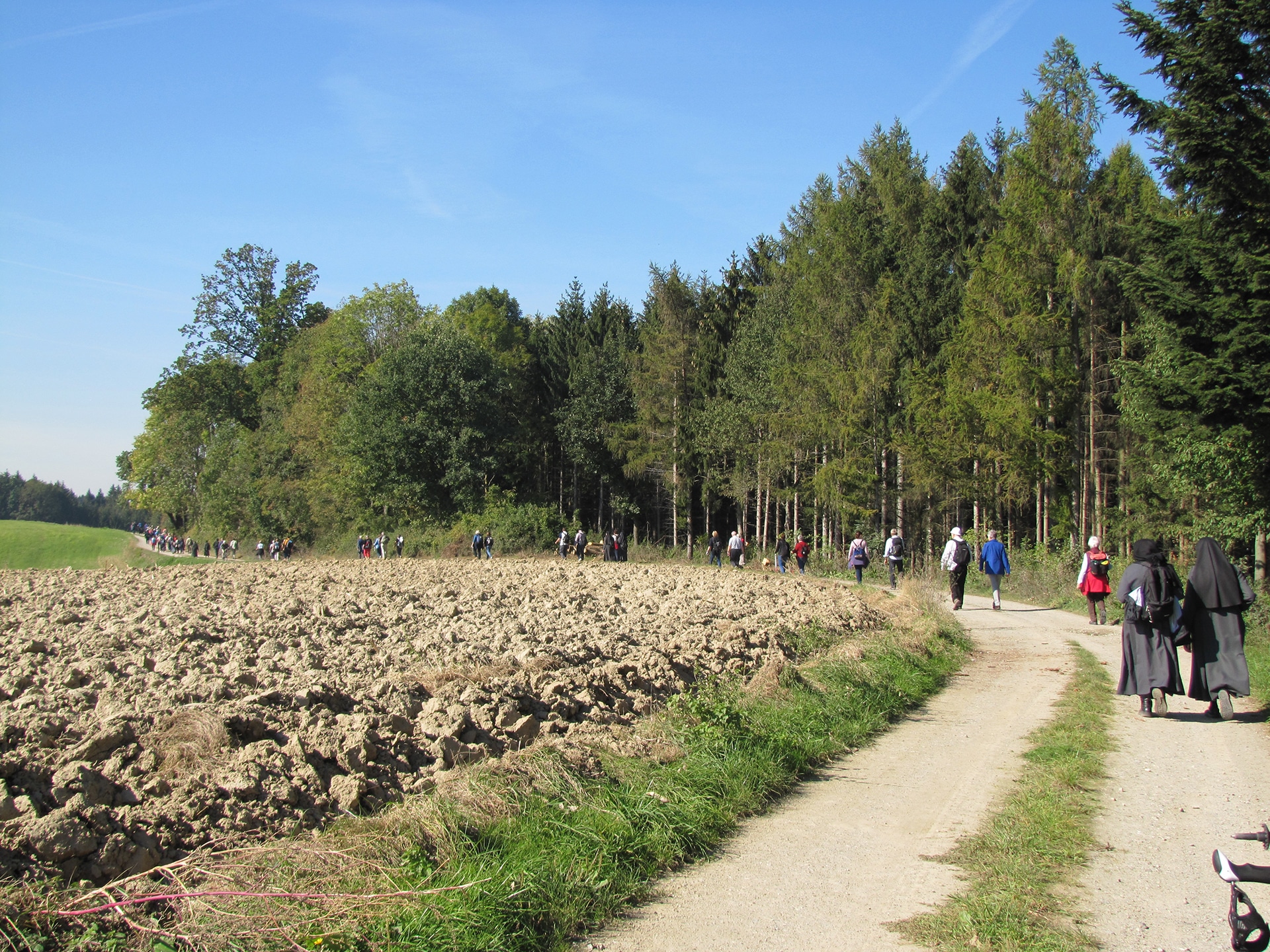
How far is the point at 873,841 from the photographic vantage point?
234 inches

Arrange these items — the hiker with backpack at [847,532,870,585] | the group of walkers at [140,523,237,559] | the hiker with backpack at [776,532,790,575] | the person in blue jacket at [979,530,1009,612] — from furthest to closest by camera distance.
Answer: the group of walkers at [140,523,237,559]
the hiker with backpack at [776,532,790,575]
the hiker with backpack at [847,532,870,585]
the person in blue jacket at [979,530,1009,612]

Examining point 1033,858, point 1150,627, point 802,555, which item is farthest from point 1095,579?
point 802,555

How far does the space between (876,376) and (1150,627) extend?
27388mm

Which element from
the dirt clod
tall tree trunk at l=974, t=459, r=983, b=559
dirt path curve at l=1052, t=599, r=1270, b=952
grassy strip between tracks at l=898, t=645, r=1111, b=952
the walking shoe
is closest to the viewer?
grassy strip between tracks at l=898, t=645, r=1111, b=952

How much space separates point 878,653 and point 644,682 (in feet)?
13.1

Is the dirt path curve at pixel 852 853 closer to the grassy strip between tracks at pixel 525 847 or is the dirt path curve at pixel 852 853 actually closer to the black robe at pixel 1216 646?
the grassy strip between tracks at pixel 525 847

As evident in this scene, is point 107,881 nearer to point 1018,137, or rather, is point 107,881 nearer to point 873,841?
point 873,841

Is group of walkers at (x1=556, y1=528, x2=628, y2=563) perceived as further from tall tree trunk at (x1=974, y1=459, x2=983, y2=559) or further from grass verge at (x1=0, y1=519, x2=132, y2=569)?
grass verge at (x1=0, y1=519, x2=132, y2=569)

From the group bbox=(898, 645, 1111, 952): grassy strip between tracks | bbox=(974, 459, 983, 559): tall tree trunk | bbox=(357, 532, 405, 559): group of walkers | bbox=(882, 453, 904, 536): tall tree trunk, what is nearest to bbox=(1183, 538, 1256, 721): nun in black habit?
bbox=(898, 645, 1111, 952): grassy strip between tracks

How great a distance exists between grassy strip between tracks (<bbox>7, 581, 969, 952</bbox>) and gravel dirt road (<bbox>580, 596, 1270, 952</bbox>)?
0.25 meters

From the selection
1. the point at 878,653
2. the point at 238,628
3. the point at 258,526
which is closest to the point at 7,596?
the point at 238,628

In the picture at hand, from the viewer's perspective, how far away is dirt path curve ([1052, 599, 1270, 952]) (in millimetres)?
4559

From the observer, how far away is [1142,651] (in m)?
9.54

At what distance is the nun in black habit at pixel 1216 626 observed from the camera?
29.5 feet
